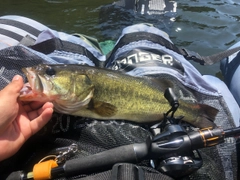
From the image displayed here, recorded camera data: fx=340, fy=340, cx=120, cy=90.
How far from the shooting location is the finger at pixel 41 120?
199cm

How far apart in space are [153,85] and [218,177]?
0.77m

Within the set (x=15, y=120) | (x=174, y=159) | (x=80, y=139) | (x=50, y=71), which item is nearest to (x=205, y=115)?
(x=174, y=159)

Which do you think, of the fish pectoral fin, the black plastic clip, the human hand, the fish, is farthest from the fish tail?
the human hand

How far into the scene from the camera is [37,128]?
2068 mm

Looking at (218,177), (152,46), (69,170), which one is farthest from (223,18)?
(69,170)

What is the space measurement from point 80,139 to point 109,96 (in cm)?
41

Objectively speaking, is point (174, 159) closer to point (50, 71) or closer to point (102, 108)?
point (102, 108)

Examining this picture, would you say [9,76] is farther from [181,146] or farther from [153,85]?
[181,146]

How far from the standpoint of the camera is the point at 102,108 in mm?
2303

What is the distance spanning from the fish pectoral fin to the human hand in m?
0.35

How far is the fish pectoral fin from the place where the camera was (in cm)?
229

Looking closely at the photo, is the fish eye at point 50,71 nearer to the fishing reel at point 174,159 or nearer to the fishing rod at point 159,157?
the fishing rod at point 159,157

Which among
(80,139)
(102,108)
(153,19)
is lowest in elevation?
(153,19)

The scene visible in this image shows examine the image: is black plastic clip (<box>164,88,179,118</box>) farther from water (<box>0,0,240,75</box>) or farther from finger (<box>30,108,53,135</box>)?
water (<box>0,0,240,75</box>)
